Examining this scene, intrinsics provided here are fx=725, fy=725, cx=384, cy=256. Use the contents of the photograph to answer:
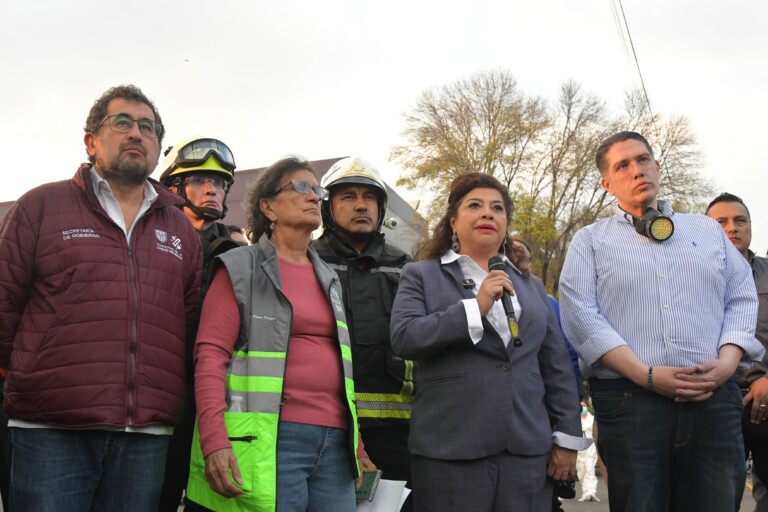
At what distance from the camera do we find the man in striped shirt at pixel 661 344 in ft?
11.7

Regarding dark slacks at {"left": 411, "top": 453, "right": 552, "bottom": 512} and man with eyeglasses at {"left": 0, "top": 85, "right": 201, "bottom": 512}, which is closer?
man with eyeglasses at {"left": 0, "top": 85, "right": 201, "bottom": 512}

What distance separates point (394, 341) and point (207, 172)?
2048 mm

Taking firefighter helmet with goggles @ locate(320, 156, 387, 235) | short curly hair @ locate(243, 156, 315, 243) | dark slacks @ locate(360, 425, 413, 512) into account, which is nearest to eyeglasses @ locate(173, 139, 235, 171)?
firefighter helmet with goggles @ locate(320, 156, 387, 235)

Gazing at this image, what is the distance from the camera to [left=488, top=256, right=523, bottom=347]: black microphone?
3.10m

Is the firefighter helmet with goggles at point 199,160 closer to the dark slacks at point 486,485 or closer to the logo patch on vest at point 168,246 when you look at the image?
the logo patch on vest at point 168,246

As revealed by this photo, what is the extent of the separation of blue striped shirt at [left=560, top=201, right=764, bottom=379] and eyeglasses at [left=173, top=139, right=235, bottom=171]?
7.68 feet

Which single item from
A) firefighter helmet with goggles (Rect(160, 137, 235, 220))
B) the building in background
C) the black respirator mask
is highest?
the building in background

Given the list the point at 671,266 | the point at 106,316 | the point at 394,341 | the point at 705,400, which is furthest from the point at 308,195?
the point at 705,400

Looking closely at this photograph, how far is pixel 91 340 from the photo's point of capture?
285cm

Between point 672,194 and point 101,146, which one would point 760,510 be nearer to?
point 101,146

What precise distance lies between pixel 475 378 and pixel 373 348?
78cm

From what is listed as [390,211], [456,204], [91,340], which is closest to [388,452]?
[456,204]

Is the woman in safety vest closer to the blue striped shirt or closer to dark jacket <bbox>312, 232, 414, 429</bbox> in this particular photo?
dark jacket <bbox>312, 232, 414, 429</bbox>

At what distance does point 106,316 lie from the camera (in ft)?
9.53
